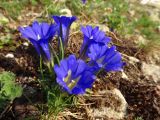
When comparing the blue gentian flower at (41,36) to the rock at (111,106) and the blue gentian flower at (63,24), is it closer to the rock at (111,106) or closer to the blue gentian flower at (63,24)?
the blue gentian flower at (63,24)

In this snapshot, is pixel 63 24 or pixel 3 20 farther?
pixel 3 20

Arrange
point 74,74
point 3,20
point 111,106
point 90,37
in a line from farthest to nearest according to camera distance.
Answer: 1. point 3,20
2. point 111,106
3. point 90,37
4. point 74,74

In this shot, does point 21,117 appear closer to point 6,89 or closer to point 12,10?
point 6,89

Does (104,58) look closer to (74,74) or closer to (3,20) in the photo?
(74,74)

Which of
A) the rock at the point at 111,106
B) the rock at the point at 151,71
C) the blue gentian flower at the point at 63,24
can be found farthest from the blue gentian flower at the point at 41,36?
the rock at the point at 151,71

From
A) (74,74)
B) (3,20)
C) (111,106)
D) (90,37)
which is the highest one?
(3,20)

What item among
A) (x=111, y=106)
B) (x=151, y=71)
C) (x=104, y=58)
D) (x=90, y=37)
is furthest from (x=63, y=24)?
(x=151, y=71)
